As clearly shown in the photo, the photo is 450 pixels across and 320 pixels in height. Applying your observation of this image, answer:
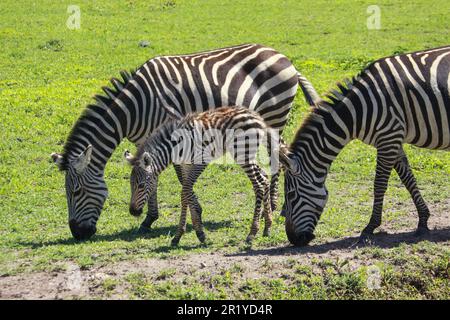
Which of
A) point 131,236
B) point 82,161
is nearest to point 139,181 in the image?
point 82,161

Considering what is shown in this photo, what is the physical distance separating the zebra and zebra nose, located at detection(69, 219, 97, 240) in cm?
278

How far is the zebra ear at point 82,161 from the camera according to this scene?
10859mm

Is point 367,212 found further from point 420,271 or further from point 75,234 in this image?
point 75,234

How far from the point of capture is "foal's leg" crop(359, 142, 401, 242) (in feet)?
35.1

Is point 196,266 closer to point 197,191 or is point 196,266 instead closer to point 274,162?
point 274,162

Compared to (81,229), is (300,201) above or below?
above

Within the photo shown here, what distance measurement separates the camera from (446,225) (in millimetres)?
11617

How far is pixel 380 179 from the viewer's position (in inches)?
429

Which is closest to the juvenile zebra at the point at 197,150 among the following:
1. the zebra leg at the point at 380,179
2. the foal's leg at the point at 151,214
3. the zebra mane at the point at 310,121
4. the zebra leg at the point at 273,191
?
the zebra mane at the point at 310,121

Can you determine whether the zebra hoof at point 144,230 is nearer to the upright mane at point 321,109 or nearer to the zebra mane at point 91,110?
the zebra mane at point 91,110

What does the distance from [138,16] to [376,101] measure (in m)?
18.6

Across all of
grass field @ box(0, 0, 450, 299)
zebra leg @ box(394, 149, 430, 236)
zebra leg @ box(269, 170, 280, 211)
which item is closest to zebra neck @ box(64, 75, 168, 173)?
grass field @ box(0, 0, 450, 299)

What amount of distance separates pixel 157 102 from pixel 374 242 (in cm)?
378
